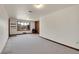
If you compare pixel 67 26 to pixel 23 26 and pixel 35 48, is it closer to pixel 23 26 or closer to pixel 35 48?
pixel 35 48

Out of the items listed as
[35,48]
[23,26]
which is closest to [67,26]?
[35,48]

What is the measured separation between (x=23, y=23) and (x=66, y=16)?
10337mm

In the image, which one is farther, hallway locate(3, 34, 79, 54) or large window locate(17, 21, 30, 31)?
large window locate(17, 21, 30, 31)

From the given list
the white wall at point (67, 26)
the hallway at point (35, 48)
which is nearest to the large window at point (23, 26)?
the white wall at point (67, 26)

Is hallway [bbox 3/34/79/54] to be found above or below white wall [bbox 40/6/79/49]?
below

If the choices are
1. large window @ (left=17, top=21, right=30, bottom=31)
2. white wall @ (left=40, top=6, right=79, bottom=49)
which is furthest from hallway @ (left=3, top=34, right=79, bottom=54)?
large window @ (left=17, top=21, right=30, bottom=31)

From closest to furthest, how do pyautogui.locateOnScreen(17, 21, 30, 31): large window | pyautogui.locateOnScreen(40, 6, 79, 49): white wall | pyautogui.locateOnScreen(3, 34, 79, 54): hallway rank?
pyautogui.locateOnScreen(3, 34, 79, 54): hallway, pyautogui.locateOnScreen(40, 6, 79, 49): white wall, pyautogui.locateOnScreen(17, 21, 30, 31): large window

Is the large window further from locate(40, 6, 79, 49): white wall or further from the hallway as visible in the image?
the hallway

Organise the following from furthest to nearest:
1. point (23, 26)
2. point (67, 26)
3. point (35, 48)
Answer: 1. point (23, 26)
2. point (67, 26)
3. point (35, 48)

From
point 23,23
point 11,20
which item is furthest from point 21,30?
point 11,20

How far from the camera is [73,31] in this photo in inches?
187
